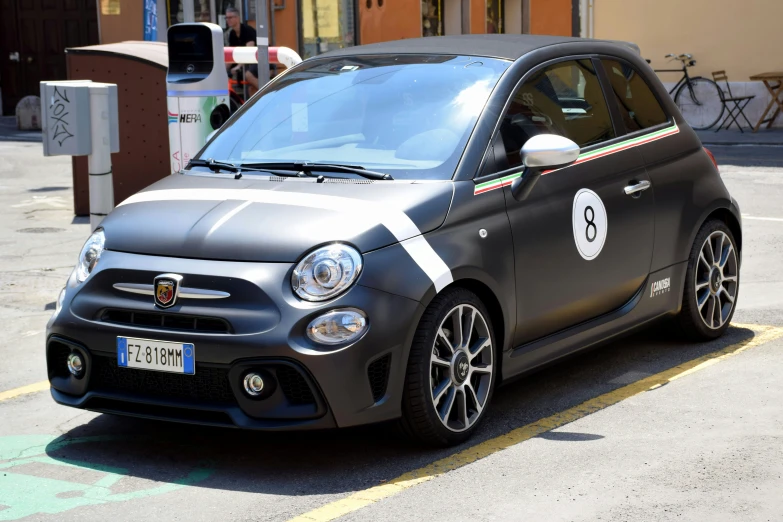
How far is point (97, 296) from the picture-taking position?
4945 mm

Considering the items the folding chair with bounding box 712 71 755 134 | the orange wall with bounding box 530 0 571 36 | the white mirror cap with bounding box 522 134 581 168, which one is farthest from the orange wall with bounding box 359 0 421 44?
the white mirror cap with bounding box 522 134 581 168

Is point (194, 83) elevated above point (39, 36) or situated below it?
below

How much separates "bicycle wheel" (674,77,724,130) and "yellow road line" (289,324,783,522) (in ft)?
53.0

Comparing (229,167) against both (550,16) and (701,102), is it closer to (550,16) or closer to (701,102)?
(701,102)

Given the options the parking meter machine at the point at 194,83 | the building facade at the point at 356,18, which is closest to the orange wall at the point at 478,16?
the building facade at the point at 356,18

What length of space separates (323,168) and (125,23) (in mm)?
18468

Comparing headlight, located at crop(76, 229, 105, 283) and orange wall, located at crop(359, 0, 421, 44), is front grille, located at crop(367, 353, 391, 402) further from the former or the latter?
orange wall, located at crop(359, 0, 421, 44)

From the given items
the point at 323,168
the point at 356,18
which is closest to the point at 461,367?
the point at 323,168

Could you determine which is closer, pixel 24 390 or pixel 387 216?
pixel 387 216

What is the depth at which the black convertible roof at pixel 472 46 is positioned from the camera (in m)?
5.92

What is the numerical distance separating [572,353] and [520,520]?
1.68 m

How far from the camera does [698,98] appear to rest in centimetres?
2272

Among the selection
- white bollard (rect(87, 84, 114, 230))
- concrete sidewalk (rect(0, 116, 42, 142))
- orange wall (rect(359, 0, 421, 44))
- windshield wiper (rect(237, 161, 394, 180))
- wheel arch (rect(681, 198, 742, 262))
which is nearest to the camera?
windshield wiper (rect(237, 161, 394, 180))

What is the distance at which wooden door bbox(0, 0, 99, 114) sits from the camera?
25609 mm
